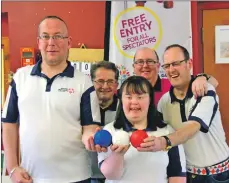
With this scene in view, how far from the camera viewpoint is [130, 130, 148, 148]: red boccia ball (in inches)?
52.3

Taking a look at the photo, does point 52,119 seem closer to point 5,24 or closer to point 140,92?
point 140,92

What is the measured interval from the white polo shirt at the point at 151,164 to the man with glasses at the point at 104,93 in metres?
0.28

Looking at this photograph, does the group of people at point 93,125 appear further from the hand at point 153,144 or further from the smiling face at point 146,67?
the smiling face at point 146,67

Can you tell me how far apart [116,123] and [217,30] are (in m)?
1.66

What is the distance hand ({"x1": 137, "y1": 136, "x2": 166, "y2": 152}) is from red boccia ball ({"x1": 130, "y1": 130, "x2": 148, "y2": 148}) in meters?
0.02

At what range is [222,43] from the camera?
108 inches

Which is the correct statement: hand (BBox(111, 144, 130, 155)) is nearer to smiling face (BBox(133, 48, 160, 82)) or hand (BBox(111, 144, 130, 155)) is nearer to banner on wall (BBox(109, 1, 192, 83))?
smiling face (BBox(133, 48, 160, 82))

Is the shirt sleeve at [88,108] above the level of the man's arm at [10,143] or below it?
above

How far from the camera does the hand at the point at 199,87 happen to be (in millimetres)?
1644

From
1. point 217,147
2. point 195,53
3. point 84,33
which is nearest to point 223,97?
point 195,53

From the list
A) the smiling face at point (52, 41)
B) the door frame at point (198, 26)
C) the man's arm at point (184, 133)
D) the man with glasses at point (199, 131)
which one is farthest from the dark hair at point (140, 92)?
the door frame at point (198, 26)

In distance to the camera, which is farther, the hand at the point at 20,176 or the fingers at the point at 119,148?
the hand at the point at 20,176

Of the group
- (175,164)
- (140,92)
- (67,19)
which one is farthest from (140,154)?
(67,19)

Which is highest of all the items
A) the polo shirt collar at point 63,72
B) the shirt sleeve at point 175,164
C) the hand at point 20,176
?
the polo shirt collar at point 63,72
